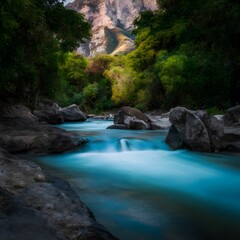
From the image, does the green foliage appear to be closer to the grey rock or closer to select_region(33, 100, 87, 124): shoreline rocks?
the grey rock

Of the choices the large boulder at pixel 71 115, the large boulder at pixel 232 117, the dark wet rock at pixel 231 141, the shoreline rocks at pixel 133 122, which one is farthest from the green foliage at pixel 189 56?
the large boulder at pixel 71 115

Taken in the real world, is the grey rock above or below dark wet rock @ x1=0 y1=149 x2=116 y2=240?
above

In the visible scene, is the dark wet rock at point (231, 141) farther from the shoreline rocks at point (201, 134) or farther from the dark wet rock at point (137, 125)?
the dark wet rock at point (137, 125)

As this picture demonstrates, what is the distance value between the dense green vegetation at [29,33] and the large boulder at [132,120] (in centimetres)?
457

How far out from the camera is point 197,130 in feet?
29.8

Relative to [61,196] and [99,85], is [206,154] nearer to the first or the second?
[61,196]

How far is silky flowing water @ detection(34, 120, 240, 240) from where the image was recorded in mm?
3699

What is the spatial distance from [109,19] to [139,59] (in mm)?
71115

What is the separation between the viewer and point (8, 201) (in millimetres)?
3096

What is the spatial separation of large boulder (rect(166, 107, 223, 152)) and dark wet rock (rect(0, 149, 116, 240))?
5788mm

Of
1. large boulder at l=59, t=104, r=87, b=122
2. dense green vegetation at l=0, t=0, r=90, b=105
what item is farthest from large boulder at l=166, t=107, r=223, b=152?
large boulder at l=59, t=104, r=87, b=122

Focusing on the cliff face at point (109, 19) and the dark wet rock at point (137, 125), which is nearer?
the dark wet rock at point (137, 125)

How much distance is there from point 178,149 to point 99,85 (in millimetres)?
31314

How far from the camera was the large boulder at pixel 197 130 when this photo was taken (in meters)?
9.13
